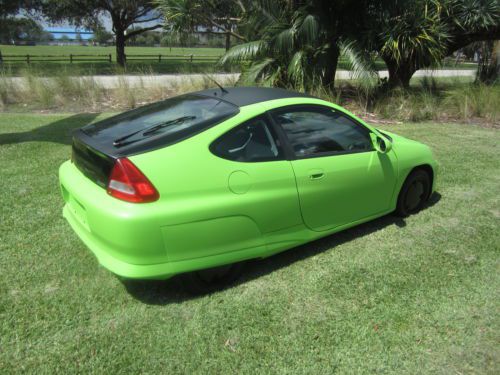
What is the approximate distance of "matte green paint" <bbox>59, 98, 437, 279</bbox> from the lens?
2.57m

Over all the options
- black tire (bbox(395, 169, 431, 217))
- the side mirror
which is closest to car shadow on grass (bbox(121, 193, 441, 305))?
black tire (bbox(395, 169, 431, 217))

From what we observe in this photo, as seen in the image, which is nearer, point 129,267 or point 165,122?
point 129,267

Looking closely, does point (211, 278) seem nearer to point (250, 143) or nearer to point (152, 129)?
point (250, 143)

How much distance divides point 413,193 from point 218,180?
2519 mm

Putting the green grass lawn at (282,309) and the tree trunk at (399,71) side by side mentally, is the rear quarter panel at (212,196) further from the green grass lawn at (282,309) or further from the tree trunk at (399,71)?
the tree trunk at (399,71)

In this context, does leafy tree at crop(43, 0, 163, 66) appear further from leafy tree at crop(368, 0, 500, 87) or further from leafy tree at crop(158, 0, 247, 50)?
leafy tree at crop(368, 0, 500, 87)

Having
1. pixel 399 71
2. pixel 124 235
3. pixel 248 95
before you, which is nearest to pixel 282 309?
pixel 124 235

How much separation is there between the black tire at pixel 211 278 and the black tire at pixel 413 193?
81.3 inches

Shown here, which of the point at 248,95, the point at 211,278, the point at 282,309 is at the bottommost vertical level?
the point at 282,309

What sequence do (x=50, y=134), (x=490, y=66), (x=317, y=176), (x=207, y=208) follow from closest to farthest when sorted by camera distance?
1. (x=207, y=208)
2. (x=317, y=176)
3. (x=50, y=134)
4. (x=490, y=66)

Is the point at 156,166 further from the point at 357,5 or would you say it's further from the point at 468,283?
the point at 357,5

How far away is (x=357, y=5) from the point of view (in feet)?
33.9

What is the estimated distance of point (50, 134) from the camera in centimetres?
744

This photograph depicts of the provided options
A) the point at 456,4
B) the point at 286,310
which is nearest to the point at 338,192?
the point at 286,310
